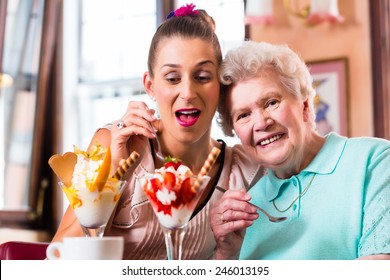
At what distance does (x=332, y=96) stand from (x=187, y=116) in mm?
2337

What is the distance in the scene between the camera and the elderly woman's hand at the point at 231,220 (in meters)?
1.43

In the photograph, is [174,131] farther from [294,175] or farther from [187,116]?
[294,175]

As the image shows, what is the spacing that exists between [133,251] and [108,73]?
3.21m

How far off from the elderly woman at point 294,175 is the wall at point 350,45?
2115 millimetres

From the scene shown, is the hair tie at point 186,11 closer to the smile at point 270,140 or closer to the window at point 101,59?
the smile at point 270,140

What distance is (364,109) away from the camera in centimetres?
377

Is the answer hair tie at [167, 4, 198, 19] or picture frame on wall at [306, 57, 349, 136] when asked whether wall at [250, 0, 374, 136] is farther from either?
hair tie at [167, 4, 198, 19]

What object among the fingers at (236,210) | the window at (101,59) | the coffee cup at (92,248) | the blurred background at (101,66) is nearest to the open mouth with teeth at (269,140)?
the fingers at (236,210)

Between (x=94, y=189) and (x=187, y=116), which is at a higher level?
(x=187, y=116)

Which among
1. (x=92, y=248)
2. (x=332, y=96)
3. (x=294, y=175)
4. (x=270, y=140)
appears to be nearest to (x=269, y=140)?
(x=270, y=140)

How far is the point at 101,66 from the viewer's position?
4.81 metres

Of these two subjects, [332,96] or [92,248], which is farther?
[332,96]

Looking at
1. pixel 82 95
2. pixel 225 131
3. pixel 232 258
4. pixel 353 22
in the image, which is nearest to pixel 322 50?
pixel 353 22
